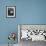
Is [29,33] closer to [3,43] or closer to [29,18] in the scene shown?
[29,18]

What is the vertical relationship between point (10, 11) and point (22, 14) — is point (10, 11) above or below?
above

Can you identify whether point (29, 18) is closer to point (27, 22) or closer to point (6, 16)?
point (27, 22)

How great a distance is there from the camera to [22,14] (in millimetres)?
4602

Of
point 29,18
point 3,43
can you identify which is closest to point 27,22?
point 29,18

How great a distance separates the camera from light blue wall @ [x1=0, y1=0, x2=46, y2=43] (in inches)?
180

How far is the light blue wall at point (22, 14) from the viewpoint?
4.58 m

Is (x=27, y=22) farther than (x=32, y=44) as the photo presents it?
Yes

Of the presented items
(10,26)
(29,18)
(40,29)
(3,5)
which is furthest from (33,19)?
(3,5)

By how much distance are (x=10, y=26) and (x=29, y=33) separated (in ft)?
2.40

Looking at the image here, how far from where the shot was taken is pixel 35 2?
15.1 ft

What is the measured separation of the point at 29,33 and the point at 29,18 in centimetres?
55

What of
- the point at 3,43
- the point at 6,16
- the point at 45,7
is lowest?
the point at 3,43

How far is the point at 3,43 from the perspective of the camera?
4566mm

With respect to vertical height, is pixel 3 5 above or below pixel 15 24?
above
